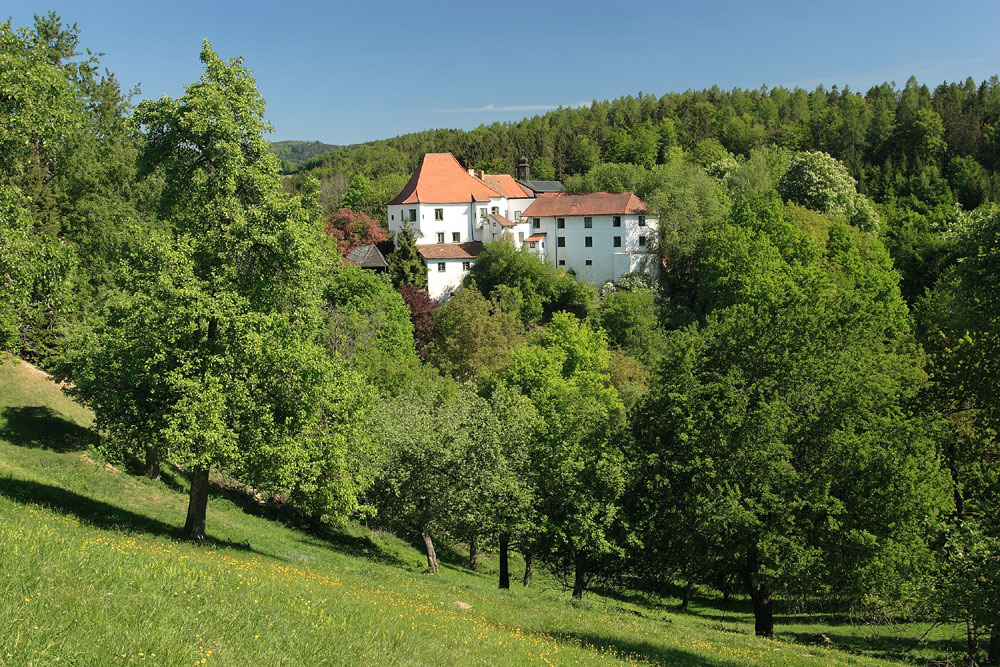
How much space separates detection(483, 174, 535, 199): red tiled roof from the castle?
5.29m

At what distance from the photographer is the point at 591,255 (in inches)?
3300

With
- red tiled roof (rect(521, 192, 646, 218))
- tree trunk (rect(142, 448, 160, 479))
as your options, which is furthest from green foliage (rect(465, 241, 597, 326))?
tree trunk (rect(142, 448, 160, 479))

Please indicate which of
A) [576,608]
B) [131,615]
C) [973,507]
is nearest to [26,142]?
[131,615]

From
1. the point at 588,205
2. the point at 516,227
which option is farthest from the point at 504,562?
the point at 516,227

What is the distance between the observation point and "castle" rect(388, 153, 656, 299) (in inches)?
3179

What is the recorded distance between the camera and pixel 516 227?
86.5 m

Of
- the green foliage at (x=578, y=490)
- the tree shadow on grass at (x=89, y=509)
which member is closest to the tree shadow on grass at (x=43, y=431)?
the tree shadow on grass at (x=89, y=509)

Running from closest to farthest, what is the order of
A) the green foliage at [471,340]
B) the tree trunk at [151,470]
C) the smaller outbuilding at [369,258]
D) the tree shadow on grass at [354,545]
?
the tree trunk at [151,470] → the tree shadow on grass at [354,545] → the green foliage at [471,340] → the smaller outbuilding at [369,258]

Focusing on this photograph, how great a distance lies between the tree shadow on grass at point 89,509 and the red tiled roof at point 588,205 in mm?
67733

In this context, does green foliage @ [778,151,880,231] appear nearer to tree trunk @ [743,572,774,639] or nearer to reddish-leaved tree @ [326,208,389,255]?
reddish-leaved tree @ [326,208,389,255]

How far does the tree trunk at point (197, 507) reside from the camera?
1942 cm

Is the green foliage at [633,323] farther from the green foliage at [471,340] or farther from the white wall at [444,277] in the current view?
the white wall at [444,277]

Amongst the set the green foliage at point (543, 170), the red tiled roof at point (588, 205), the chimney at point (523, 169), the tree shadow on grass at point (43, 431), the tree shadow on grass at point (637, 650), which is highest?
the green foliage at point (543, 170)

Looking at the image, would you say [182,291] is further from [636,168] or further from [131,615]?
[636,168]
